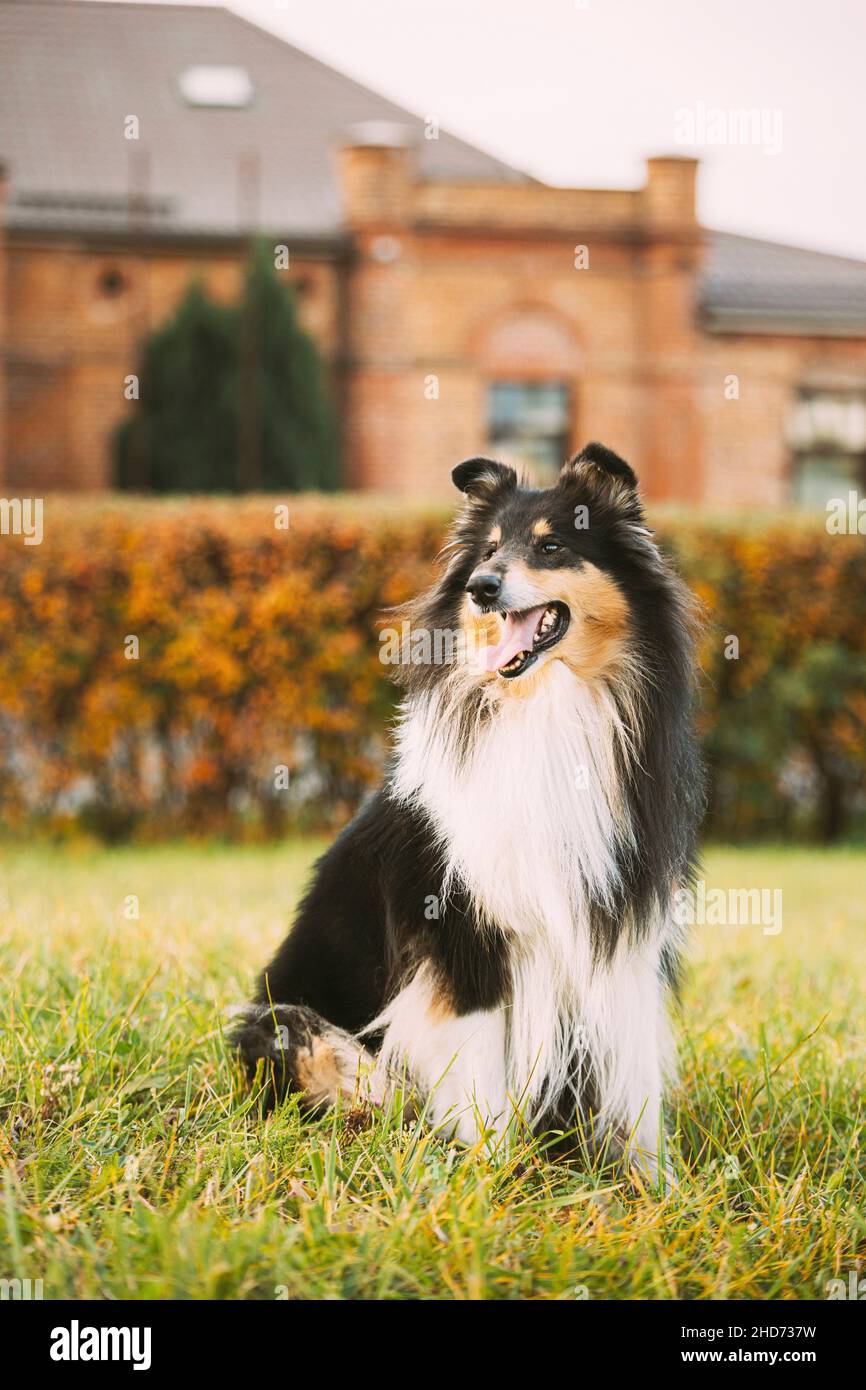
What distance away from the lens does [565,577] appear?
10.2 feet

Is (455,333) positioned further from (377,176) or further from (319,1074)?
(319,1074)

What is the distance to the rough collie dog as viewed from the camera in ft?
9.89

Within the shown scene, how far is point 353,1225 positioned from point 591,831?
986mm

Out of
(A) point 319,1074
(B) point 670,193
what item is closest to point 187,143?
(B) point 670,193

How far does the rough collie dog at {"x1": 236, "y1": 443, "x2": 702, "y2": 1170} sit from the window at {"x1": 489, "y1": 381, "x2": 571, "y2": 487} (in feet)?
57.9

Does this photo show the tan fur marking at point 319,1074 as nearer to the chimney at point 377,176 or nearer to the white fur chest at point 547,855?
the white fur chest at point 547,855

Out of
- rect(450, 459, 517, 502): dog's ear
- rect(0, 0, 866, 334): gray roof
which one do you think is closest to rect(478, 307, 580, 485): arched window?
rect(0, 0, 866, 334): gray roof

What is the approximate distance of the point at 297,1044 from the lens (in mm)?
3168

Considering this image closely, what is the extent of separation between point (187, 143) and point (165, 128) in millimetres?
373

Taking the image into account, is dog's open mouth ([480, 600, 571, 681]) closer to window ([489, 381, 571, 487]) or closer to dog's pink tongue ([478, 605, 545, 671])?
dog's pink tongue ([478, 605, 545, 671])

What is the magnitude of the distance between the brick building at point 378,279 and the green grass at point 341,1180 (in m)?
16.3

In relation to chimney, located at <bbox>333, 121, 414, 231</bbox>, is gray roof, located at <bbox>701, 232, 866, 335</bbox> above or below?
below

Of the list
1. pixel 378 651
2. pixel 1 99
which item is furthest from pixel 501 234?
pixel 378 651

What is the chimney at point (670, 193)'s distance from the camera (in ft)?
64.1
